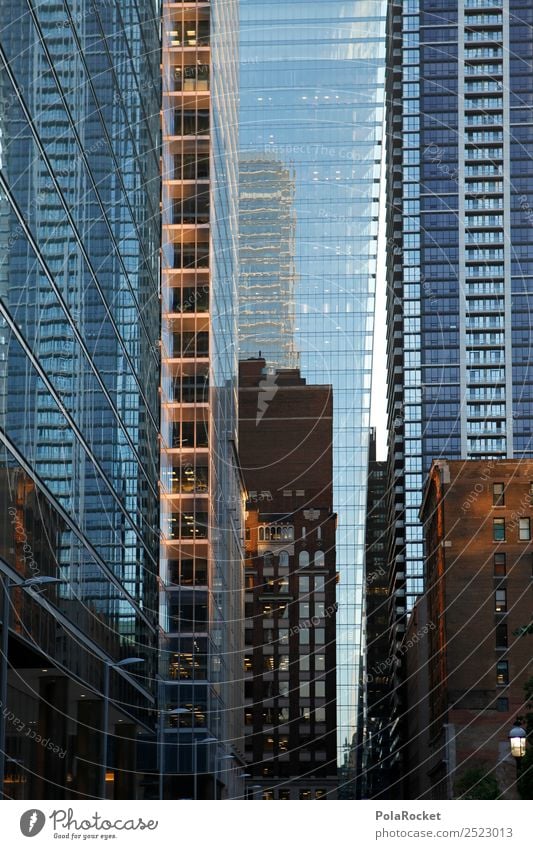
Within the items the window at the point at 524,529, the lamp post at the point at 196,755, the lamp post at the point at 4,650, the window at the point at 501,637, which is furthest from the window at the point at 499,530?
the lamp post at the point at 4,650

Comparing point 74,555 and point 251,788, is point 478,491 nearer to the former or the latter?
point 251,788

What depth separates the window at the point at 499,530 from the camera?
12944 cm

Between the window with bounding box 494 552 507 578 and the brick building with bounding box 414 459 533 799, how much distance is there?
0.27 feet

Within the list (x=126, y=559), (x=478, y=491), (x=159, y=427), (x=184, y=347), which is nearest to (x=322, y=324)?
(x=478, y=491)

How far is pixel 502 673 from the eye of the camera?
413 feet

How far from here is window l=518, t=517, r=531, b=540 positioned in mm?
129750

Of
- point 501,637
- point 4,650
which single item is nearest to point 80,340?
point 4,650

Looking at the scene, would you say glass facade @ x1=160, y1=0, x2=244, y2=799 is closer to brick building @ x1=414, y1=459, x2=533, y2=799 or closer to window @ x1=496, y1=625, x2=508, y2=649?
brick building @ x1=414, y1=459, x2=533, y2=799

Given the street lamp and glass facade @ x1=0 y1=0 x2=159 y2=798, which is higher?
glass facade @ x1=0 y1=0 x2=159 y2=798

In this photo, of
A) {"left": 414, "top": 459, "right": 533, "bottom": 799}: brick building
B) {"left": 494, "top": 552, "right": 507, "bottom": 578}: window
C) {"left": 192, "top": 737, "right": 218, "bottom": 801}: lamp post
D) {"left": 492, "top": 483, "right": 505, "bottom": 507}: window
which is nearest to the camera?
{"left": 192, "top": 737, "right": 218, "bottom": 801}: lamp post

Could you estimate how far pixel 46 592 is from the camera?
47312mm

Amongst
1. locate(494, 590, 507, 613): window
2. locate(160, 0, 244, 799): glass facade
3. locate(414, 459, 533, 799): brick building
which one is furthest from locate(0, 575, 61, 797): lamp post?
locate(494, 590, 507, 613): window

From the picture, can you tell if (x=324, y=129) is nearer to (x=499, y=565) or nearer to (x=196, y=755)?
(x=499, y=565)
